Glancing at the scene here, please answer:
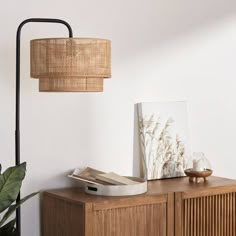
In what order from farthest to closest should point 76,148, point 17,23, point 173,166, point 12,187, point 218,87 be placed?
1. point 218,87
2. point 173,166
3. point 76,148
4. point 17,23
5. point 12,187

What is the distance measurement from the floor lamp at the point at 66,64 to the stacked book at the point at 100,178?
367 millimetres

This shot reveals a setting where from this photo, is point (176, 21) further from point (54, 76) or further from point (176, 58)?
point (54, 76)

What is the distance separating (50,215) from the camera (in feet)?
10.3

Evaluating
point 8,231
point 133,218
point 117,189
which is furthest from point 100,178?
point 8,231

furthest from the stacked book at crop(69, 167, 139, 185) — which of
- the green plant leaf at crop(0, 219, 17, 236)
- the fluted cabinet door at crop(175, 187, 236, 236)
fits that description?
the green plant leaf at crop(0, 219, 17, 236)

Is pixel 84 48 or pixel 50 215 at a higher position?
pixel 84 48

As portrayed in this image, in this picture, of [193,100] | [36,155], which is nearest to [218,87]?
[193,100]

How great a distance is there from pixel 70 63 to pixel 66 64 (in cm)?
2

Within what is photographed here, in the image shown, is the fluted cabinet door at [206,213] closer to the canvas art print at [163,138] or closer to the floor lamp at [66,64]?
the canvas art print at [163,138]

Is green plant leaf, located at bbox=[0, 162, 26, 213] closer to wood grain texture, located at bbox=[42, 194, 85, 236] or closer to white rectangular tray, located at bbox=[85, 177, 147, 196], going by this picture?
wood grain texture, located at bbox=[42, 194, 85, 236]

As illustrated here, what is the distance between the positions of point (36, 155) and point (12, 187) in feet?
1.72

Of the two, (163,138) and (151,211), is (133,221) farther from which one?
(163,138)

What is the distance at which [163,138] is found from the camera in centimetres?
354

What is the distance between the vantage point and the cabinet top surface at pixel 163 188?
3.00 m
